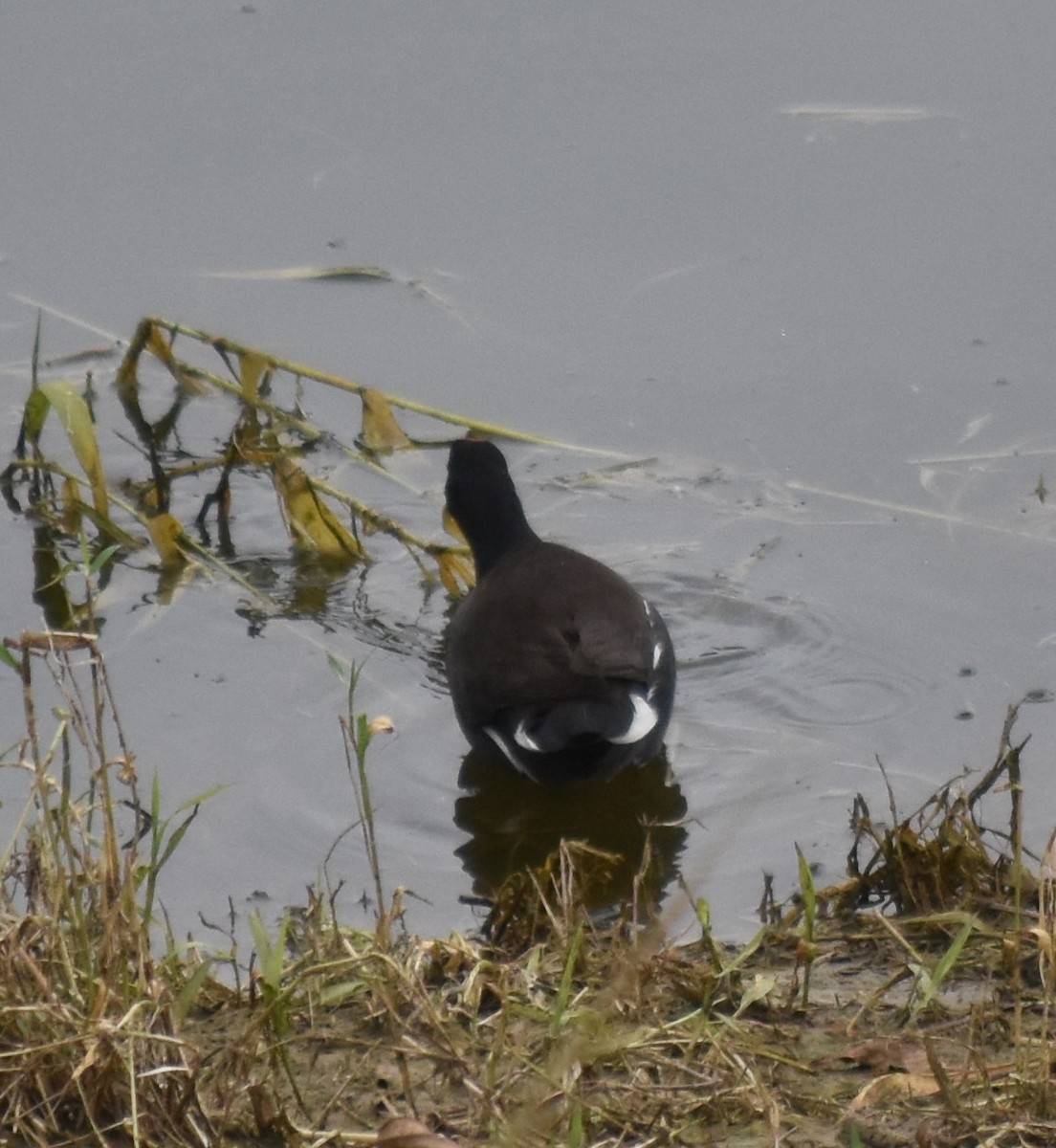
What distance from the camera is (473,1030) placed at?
295 centimetres

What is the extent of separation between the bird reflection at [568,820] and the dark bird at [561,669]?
108 mm

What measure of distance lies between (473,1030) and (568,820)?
2.06 meters

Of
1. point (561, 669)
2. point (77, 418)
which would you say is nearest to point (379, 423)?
point (77, 418)

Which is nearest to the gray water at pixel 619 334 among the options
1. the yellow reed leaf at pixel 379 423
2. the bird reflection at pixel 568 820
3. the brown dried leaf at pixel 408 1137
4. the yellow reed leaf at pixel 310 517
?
the bird reflection at pixel 568 820

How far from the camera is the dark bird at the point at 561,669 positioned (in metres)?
4.64

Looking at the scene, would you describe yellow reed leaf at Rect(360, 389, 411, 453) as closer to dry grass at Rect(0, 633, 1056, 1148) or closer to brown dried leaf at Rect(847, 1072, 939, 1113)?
dry grass at Rect(0, 633, 1056, 1148)

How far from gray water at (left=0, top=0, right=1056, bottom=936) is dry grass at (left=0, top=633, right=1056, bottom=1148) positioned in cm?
87

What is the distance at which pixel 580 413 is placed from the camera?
21.6ft

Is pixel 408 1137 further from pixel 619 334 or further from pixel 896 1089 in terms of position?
pixel 619 334

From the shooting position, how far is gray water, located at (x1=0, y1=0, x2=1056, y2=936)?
497 centimetres

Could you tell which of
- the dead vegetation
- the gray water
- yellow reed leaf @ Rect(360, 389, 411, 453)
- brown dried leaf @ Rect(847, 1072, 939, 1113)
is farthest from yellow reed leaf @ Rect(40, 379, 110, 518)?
brown dried leaf @ Rect(847, 1072, 939, 1113)

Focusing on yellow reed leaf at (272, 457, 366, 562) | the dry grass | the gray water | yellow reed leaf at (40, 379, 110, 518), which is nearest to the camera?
the dry grass

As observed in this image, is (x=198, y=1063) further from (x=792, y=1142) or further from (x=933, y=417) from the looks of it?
(x=933, y=417)

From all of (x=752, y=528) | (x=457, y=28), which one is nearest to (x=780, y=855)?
(x=752, y=528)
